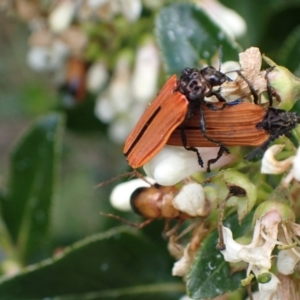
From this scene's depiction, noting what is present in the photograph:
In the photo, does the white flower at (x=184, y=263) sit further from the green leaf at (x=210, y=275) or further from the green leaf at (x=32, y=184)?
the green leaf at (x=32, y=184)

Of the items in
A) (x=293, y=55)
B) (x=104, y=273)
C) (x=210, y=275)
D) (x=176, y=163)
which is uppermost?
(x=176, y=163)

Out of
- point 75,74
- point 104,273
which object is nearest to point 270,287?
point 104,273

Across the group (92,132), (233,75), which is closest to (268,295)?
(233,75)

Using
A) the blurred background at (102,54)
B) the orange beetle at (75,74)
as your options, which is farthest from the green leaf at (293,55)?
the orange beetle at (75,74)

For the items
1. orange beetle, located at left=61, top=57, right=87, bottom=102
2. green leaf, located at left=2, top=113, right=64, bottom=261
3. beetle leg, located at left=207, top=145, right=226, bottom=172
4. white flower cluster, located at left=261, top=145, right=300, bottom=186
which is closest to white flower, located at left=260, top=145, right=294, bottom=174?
white flower cluster, located at left=261, top=145, right=300, bottom=186

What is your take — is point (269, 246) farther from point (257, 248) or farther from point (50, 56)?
A: point (50, 56)

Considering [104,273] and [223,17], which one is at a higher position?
[223,17]
